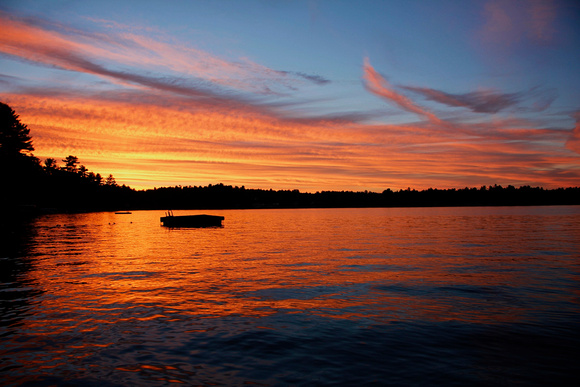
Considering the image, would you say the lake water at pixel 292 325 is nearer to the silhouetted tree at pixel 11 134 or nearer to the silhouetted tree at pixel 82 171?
the silhouetted tree at pixel 11 134

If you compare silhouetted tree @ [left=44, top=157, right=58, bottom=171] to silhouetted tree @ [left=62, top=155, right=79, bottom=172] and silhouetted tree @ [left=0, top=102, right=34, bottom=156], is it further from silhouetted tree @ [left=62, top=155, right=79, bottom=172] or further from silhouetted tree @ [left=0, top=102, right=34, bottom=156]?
silhouetted tree @ [left=0, top=102, right=34, bottom=156]

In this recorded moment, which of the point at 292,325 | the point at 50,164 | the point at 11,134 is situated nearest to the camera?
the point at 292,325

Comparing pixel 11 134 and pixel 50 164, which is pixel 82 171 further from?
pixel 11 134

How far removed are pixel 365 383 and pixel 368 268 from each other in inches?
632

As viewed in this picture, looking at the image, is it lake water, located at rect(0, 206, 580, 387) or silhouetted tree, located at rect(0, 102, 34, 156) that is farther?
silhouetted tree, located at rect(0, 102, 34, 156)

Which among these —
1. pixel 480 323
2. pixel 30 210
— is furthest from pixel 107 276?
pixel 30 210

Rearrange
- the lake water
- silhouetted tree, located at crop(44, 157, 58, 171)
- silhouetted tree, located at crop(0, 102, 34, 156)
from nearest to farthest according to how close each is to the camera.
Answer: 1. the lake water
2. silhouetted tree, located at crop(0, 102, 34, 156)
3. silhouetted tree, located at crop(44, 157, 58, 171)

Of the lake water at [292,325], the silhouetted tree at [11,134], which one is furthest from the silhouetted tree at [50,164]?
the lake water at [292,325]

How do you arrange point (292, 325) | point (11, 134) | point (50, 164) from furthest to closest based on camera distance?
point (50, 164), point (11, 134), point (292, 325)

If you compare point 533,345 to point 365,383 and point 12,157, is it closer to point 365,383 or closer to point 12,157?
point 365,383

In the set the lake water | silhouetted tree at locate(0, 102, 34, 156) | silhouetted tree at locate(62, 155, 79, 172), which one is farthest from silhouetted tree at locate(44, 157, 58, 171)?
the lake water

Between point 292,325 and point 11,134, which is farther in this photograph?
point 11,134

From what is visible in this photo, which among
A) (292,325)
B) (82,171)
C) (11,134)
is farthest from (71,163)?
(292,325)

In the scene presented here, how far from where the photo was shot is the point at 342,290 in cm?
1777
